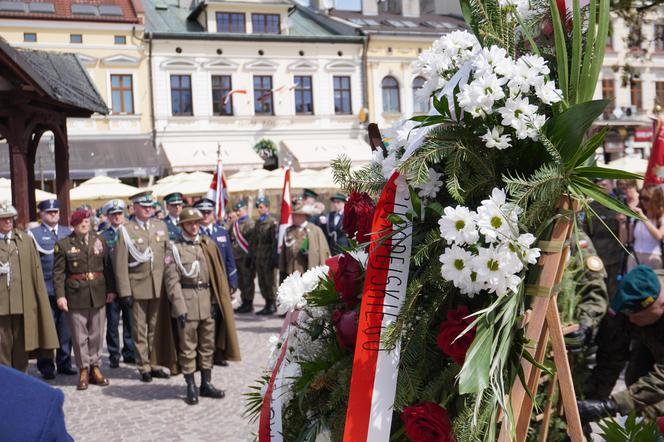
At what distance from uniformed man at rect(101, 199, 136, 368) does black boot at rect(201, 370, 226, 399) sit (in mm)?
2022

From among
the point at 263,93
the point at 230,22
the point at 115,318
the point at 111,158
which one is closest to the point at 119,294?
the point at 115,318

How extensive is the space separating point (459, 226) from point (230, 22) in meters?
34.2

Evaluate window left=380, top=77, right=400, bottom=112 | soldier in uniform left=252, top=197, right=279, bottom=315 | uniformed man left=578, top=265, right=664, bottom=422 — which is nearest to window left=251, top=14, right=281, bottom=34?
window left=380, top=77, right=400, bottom=112

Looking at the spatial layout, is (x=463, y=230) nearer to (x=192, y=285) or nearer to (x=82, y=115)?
(x=192, y=285)

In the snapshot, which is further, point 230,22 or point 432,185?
point 230,22

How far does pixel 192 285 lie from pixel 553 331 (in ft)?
17.5

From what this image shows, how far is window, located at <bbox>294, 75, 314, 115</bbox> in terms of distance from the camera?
3544 cm

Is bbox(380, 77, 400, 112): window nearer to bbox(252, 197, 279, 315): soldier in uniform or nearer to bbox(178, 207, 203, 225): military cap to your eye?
bbox(252, 197, 279, 315): soldier in uniform

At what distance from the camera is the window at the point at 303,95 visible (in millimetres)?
35438

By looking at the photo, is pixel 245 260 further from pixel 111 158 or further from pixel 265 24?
pixel 265 24

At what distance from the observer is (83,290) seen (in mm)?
8367

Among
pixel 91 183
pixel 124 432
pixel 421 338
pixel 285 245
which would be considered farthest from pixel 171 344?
pixel 91 183

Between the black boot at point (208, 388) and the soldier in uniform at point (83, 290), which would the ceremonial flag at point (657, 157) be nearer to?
the black boot at point (208, 388)

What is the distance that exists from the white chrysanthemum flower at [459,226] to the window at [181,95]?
106 feet
